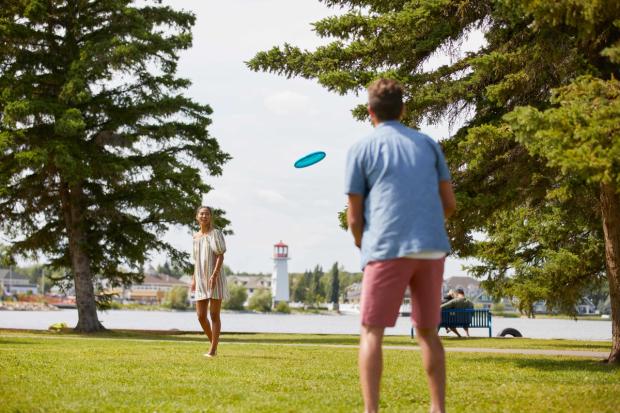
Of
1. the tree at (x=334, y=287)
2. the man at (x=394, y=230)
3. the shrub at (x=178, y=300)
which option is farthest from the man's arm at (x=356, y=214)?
the tree at (x=334, y=287)

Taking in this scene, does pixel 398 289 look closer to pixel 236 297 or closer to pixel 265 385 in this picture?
pixel 265 385

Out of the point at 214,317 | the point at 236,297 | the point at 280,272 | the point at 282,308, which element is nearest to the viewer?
the point at 214,317

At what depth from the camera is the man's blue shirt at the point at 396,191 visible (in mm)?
5301

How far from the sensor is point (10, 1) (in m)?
26.4

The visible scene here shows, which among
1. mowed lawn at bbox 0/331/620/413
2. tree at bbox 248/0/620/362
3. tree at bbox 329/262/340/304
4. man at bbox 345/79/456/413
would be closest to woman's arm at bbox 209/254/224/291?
mowed lawn at bbox 0/331/620/413

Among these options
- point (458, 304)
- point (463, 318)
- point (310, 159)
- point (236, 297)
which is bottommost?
point (463, 318)

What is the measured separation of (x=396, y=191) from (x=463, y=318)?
2013cm

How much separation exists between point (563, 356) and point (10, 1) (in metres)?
19.6

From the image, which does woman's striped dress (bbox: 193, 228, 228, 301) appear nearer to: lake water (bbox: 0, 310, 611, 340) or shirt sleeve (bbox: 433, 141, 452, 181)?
shirt sleeve (bbox: 433, 141, 452, 181)

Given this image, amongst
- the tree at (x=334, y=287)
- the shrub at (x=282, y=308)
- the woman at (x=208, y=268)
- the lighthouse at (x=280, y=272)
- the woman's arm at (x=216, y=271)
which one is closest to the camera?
the woman's arm at (x=216, y=271)

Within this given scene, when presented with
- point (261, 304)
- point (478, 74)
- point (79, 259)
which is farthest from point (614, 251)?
point (261, 304)

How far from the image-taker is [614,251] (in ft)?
42.8

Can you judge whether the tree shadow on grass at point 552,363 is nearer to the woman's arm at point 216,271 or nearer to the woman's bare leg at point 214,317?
the woman's bare leg at point 214,317

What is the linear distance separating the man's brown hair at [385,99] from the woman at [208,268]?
6678mm
